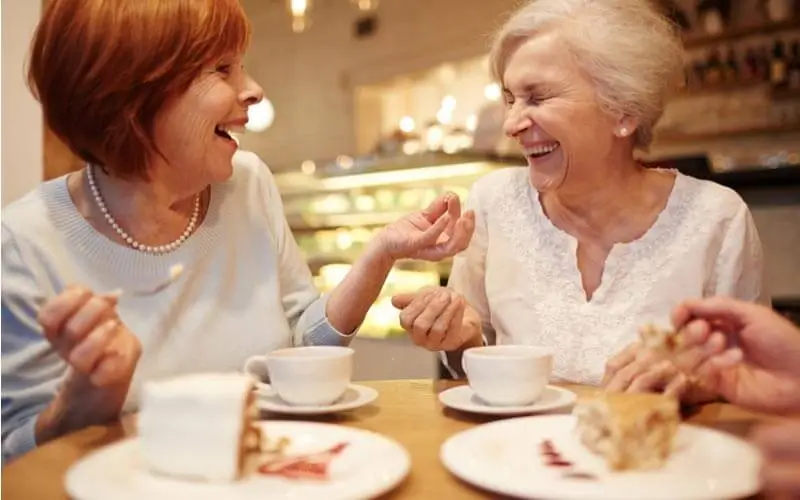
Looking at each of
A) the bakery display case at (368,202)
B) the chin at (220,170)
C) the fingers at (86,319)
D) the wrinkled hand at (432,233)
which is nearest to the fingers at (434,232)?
the wrinkled hand at (432,233)

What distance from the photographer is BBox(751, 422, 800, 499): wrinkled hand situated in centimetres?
49

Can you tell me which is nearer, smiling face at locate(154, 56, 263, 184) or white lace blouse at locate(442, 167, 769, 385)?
smiling face at locate(154, 56, 263, 184)

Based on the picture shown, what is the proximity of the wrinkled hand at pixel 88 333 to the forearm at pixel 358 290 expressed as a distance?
1.49ft

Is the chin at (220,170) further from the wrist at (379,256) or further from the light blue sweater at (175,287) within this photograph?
the wrist at (379,256)

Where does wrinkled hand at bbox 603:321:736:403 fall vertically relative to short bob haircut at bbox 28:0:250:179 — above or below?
below

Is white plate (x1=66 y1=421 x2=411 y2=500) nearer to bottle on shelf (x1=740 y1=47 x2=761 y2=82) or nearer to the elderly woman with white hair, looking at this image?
the elderly woman with white hair

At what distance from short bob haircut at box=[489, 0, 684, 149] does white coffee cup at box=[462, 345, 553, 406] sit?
0.61 m

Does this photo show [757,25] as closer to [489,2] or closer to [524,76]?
[489,2]

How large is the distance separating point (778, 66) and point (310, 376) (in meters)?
3.62

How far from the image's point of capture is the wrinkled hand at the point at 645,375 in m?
0.90

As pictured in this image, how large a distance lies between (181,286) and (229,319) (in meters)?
0.09

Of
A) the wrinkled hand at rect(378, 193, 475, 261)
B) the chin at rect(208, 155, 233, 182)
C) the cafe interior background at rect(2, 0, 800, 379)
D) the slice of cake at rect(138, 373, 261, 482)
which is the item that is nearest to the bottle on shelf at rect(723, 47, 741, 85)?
the cafe interior background at rect(2, 0, 800, 379)

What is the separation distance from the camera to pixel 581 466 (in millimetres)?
676

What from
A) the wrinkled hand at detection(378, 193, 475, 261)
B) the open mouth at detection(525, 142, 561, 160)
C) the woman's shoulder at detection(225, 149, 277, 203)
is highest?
the open mouth at detection(525, 142, 561, 160)
